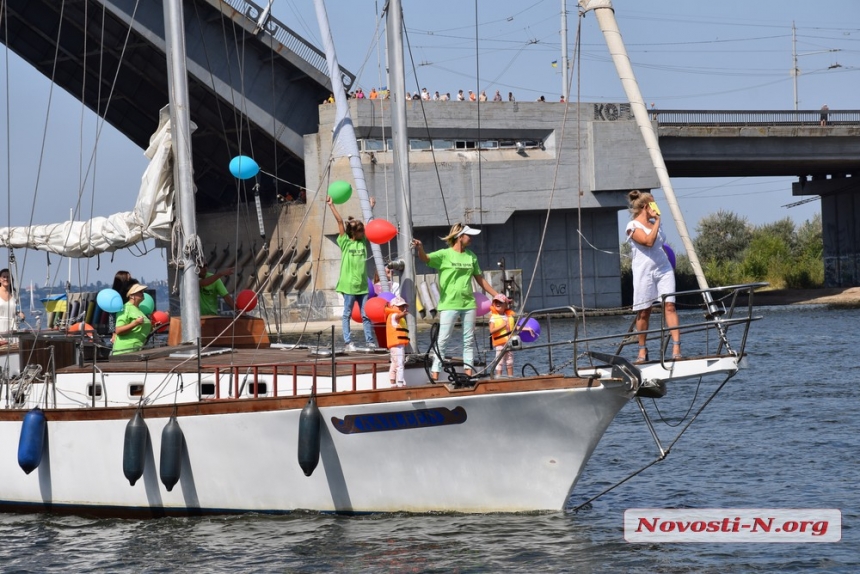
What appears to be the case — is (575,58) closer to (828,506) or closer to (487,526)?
(487,526)

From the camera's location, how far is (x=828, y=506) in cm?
1339

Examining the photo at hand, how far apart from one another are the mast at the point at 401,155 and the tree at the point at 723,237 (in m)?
66.5

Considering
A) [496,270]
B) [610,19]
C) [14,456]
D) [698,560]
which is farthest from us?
[496,270]

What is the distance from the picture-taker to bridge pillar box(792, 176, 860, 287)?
6356 cm

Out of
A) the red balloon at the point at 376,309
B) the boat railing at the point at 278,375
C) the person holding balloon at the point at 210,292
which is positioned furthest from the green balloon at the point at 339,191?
the boat railing at the point at 278,375

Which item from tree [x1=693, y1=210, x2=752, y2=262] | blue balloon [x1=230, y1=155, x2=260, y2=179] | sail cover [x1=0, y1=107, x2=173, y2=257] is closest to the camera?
sail cover [x1=0, y1=107, x2=173, y2=257]

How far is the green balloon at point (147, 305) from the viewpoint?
1648 cm

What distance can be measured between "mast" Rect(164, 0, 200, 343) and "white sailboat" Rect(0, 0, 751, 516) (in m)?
1.87

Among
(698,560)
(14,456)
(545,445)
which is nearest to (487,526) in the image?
(545,445)

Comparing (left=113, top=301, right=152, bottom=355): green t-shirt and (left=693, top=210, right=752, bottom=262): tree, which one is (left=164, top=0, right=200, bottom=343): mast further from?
(left=693, top=210, right=752, bottom=262): tree

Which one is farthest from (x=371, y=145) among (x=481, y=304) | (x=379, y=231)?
(x=379, y=231)

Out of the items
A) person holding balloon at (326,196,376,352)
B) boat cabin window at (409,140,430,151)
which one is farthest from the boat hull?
boat cabin window at (409,140,430,151)

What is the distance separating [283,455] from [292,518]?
2.45 ft

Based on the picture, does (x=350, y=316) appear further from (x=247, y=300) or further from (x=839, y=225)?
(x=839, y=225)
